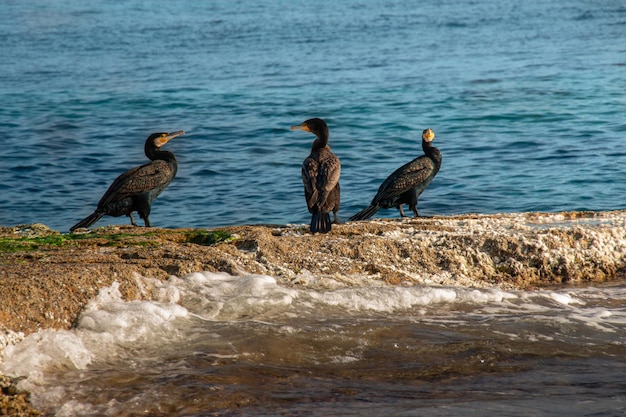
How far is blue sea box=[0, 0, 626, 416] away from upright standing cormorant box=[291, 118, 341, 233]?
56.8 inches

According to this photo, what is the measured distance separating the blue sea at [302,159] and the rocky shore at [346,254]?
210 mm

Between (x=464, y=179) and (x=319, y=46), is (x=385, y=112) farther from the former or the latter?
(x=319, y=46)

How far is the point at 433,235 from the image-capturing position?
268 inches

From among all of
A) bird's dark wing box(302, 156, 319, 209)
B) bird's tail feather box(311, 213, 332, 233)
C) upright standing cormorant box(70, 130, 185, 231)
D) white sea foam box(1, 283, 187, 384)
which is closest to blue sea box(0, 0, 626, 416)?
white sea foam box(1, 283, 187, 384)

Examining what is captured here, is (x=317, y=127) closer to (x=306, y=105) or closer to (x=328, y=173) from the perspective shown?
(x=328, y=173)

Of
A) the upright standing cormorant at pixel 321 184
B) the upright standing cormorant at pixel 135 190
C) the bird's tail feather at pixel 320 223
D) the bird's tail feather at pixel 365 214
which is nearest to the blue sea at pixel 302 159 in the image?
the bird's tail feather at pixel 320 223

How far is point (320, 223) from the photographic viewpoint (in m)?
7.33

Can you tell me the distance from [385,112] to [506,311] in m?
12.3

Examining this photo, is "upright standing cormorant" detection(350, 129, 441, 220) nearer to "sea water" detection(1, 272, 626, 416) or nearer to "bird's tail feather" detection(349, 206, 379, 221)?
"bird's tail feather" detection(349, 206, 379, 221)

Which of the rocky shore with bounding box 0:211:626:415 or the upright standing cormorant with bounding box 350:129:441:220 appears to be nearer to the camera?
the rocky shore with bounding box 0:211:626:415

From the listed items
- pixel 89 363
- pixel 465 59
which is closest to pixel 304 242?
pixel 89 363

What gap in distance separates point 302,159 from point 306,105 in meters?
3.94

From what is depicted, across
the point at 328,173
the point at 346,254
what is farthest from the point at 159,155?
the point at 346,254

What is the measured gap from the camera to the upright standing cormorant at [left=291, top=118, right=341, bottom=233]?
7.39 metres
